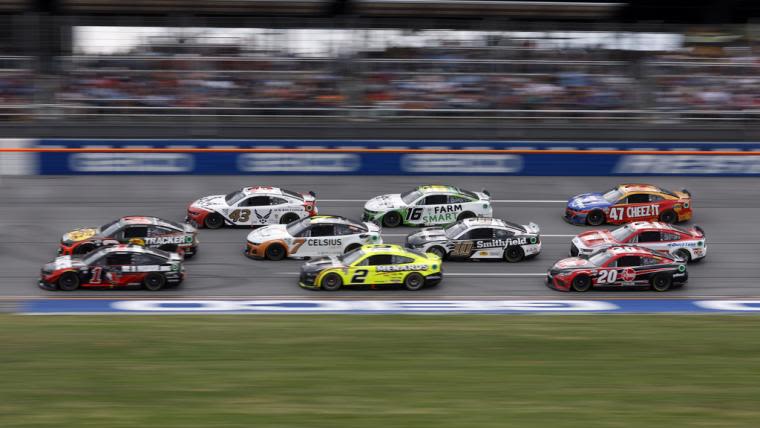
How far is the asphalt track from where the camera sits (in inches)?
768

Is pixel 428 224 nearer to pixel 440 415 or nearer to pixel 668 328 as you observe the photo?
pixel 668 328

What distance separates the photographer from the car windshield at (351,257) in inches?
769

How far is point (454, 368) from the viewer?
37.9 ft

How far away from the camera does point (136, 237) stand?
2103 cm

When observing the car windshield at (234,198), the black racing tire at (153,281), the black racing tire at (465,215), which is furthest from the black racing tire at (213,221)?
the black racing tire at (465,215)

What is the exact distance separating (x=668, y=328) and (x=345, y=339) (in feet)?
17.1

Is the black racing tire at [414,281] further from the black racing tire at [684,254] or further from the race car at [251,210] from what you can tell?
the black racing tire at [684,254]

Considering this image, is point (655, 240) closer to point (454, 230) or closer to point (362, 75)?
point (454, 230)

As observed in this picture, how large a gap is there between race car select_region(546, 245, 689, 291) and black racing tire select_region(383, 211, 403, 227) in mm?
5421

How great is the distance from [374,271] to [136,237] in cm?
558

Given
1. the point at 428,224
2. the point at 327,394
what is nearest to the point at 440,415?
the point at 327,394

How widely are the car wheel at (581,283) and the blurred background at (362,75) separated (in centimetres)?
1187

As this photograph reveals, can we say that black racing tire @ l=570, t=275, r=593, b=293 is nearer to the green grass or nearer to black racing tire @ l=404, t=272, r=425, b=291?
black racing tire @ l=404, t=272, r=425, b=291

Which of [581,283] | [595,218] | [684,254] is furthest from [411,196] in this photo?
[684,254]
